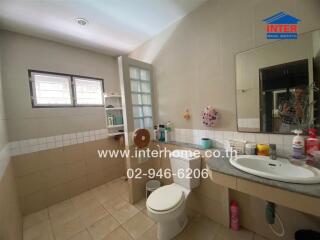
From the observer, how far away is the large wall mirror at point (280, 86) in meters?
1.12

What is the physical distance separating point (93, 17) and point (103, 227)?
8.12ft

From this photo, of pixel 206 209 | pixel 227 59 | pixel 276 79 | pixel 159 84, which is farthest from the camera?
pixel 159 84

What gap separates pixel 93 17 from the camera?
5.45 ft

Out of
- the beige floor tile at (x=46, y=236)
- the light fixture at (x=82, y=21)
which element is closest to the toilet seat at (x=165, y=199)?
the beige floor tile at (x=46, y=236)

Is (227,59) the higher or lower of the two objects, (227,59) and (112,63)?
the lower

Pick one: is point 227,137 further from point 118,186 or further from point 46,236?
point 46,236

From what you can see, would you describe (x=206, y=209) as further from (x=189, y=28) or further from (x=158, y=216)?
(x=189, y=28)

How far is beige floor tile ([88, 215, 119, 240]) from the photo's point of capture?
5.08 feet

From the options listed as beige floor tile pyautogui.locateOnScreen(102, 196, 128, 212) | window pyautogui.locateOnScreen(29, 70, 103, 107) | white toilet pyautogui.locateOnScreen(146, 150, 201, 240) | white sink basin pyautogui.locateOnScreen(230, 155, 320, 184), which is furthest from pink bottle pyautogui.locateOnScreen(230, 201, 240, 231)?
window pyautogui.locateOnScreen(29, 70, 103, 107)

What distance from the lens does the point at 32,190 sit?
194cm

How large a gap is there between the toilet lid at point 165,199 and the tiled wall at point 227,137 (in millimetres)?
678

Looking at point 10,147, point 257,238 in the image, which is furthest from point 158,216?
point 10,147

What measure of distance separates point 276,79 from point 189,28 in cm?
116

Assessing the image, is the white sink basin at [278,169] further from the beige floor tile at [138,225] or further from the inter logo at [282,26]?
the beige floor tile at [138,225]
